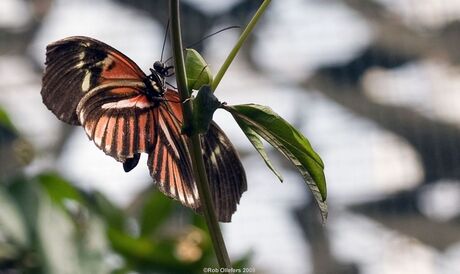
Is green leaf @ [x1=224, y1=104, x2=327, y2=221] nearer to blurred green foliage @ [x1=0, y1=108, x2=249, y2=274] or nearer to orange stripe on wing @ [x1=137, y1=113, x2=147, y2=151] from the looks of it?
orange stripe on wing @ [x1=137, y1=113, x2=147, y2=151]

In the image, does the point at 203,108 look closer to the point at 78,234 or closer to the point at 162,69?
the point at 162,69

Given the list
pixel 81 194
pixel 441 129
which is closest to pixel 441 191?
pixel 441 129

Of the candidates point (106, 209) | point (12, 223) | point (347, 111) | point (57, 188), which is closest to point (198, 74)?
point (12, 223)

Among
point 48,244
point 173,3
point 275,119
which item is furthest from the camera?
point 48,244

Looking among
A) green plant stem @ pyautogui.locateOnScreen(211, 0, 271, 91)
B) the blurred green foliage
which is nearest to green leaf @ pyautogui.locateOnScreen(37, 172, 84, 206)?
the blurred green foliage

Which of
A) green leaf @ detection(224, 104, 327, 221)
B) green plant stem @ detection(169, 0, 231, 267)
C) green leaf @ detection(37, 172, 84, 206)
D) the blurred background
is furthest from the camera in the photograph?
the blurred background

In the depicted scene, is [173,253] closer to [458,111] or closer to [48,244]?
[48,244]

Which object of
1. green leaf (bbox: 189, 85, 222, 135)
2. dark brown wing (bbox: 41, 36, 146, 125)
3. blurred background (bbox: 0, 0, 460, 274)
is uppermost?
dark brown wing (bbox: 41, 36, 146, 125)
